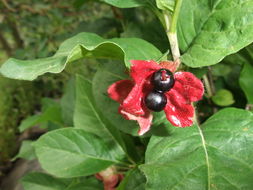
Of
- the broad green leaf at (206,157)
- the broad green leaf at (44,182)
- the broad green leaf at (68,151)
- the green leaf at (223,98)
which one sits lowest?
the broad green leaf at (44,182)

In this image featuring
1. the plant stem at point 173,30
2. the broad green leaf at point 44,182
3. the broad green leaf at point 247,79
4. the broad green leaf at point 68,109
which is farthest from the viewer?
the broad green leaf at point 68,109

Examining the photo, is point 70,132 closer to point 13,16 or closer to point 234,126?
point 234,126

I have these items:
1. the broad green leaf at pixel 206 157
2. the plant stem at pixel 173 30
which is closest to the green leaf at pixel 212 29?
the plant stem at pixel 173 30

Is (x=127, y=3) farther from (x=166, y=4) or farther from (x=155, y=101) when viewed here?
(x=155, y=101)

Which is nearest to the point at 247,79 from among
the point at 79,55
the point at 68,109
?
the point at 79,55

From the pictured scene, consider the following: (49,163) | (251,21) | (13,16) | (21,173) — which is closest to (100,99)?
(49,163)

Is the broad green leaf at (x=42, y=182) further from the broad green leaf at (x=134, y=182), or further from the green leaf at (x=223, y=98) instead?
the green leaf at (x=223, y=98)
